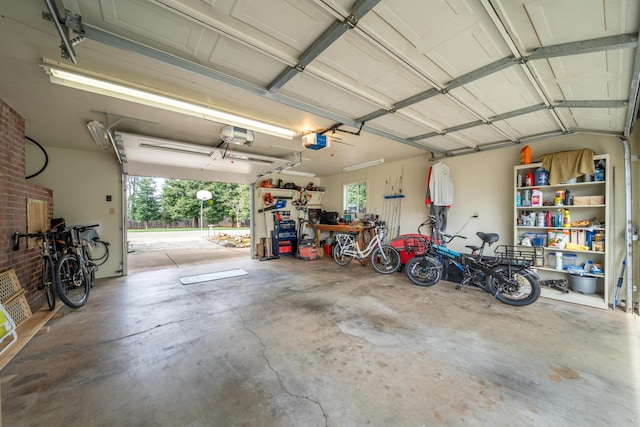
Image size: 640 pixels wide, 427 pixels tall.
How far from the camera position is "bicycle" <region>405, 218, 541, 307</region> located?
11.2 ft

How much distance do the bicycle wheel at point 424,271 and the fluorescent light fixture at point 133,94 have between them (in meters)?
3.61

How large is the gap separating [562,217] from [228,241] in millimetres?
10663

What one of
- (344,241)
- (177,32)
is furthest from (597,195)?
(177,32)

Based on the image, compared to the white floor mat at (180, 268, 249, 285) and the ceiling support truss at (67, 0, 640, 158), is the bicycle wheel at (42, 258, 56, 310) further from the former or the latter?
the ceiling support truss at (67, 0, 640, 158)

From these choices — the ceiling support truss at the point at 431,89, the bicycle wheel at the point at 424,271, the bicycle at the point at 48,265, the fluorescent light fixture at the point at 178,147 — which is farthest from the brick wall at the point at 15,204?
the bicycle wheel at the point at 424,271

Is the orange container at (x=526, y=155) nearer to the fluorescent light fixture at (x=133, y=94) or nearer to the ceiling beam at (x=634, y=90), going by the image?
the ceiling beam at (x=634, y=90)

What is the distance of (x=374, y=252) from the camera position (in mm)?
5465

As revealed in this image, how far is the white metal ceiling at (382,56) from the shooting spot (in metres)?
1.53

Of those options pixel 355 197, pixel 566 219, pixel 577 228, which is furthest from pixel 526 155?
pixel 355 197

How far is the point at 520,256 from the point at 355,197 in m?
4.45

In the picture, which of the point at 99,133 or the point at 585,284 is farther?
the point at 99,133

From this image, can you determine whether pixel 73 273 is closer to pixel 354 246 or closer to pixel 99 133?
pixel 99 133

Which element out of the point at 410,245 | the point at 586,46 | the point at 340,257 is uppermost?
the point at 586,46

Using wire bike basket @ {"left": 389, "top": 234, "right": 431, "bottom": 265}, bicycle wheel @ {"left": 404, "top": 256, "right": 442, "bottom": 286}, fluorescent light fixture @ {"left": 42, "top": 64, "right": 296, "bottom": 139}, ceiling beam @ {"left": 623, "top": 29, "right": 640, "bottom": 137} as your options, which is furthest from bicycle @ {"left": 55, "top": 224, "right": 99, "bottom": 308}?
ceiling beam @ {"left": 623, "top": 29, "right": 640, "bottom": 137}
